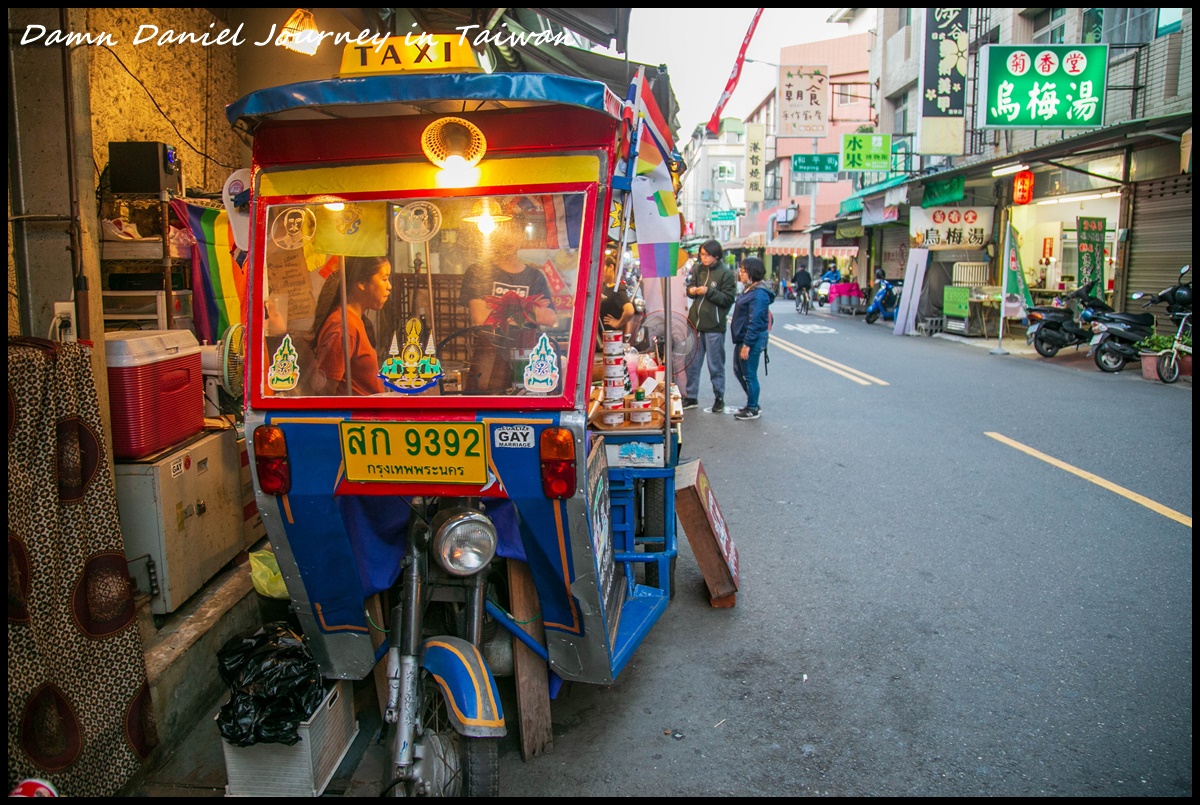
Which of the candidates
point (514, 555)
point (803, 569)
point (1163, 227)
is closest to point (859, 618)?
point (803, 569)

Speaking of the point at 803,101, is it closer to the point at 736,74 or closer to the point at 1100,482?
the point at 736,74

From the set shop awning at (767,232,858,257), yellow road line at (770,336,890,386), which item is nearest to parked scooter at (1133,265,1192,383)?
yellow road line at (770,336,890,386)

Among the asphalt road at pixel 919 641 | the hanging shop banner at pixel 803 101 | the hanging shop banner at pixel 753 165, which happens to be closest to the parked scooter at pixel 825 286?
the hanging shop banner at pixel 753 165

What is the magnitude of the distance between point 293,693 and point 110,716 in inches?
25.5

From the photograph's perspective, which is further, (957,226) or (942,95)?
(957,226)

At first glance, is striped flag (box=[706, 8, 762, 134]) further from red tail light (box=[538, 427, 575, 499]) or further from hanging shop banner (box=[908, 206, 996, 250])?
hanging shop banner (box=[908, 206, 996, 250])

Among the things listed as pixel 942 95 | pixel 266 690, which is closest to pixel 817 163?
pixel 942 95

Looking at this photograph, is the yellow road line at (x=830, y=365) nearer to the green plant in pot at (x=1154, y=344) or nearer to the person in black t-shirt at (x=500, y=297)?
the green plant in pot at (x=1154, y=344)

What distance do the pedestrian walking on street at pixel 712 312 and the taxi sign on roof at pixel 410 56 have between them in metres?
6.59

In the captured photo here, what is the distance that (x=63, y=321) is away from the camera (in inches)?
128

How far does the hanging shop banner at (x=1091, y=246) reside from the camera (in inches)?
601

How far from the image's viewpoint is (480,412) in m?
2.88

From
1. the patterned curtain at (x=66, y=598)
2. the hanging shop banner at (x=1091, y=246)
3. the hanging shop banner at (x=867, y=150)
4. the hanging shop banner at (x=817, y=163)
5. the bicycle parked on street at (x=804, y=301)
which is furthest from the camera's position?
the bicycle parked on street at (x=804, y=301)

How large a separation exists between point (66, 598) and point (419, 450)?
137cm
